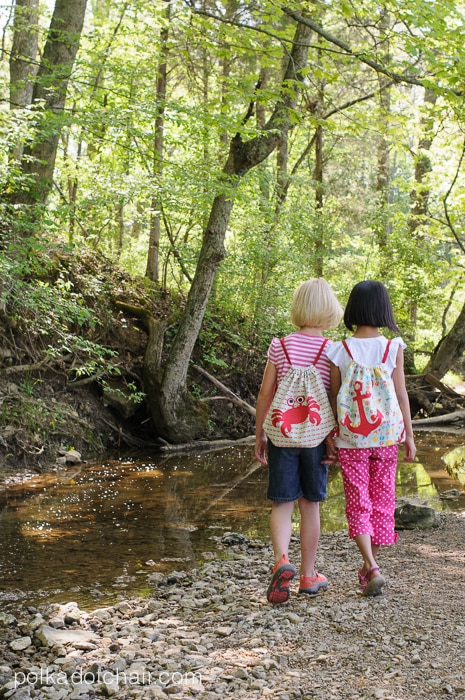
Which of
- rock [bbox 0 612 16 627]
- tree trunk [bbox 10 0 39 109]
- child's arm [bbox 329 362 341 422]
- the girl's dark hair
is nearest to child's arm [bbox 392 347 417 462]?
the girl's dark hair

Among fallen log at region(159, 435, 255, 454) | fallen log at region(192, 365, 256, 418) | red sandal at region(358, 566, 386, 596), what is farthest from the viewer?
fallen log at region(192, 365, 256, 418)

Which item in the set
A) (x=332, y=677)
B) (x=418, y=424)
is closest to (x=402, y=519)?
(x=332, y=677)

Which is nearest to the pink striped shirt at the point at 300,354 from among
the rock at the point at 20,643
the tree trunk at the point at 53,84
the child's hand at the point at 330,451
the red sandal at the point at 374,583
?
the child's hand at the point at 330,451

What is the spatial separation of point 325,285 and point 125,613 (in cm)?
246

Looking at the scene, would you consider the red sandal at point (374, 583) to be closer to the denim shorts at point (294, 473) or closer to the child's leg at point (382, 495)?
the child's leg at point (382, 495)

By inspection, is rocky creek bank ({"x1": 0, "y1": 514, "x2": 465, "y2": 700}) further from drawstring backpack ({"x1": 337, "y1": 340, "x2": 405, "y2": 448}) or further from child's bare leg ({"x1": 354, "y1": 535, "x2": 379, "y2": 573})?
drawstring backpack ({"x1": 337, "y1": 340, "x2": 405, "y2": 448})

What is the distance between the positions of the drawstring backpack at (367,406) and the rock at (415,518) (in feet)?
8.32

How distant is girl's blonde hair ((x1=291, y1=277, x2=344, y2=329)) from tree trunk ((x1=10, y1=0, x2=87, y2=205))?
556cm

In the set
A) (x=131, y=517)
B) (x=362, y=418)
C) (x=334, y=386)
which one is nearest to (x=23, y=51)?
(x=131, y=517)

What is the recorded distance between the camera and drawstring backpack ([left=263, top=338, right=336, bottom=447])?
4.18 m

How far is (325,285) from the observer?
434 centimetres

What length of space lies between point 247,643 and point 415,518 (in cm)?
333

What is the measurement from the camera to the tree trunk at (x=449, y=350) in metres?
16.3

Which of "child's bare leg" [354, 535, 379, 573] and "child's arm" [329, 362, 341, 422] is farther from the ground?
"child's arm" [329, 362, 341, 422]
